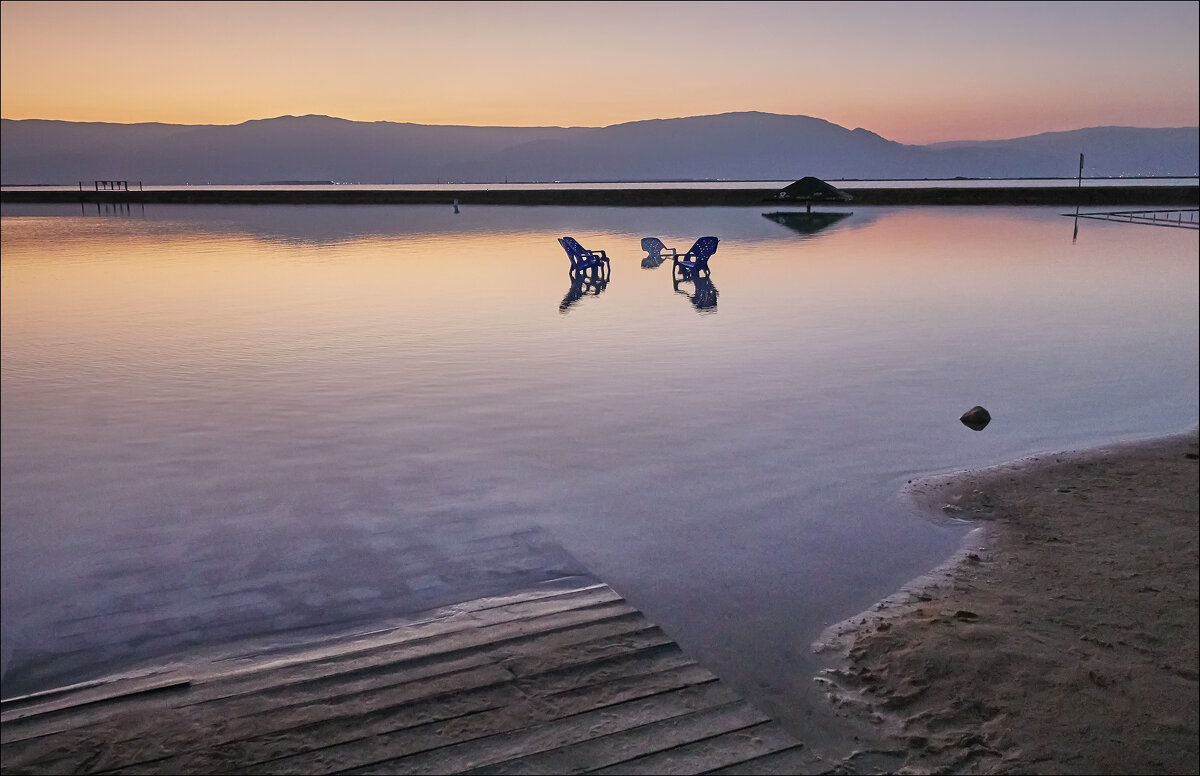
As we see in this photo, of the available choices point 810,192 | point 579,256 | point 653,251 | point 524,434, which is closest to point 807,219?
point 810,192

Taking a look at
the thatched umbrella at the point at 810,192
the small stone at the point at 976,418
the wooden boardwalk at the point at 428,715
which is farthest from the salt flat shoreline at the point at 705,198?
the wooden boardwalk at the point at 428,715

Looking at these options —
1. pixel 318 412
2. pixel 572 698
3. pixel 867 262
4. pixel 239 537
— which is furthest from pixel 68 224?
pixel 572 698

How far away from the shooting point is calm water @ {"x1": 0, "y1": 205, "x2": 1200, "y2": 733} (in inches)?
152

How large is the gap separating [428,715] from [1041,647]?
85.0 inches

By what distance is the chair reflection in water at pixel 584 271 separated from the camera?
13.5 metres

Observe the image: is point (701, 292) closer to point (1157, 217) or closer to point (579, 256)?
point (579, 256)

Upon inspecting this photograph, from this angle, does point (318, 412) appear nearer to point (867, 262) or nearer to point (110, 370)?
point (110, 370)

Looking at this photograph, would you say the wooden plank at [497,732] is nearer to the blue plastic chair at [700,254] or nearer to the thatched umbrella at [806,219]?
the blue plastic chair at [700,254]

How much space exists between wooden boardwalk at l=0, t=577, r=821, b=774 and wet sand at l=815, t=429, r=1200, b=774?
0.51 meters

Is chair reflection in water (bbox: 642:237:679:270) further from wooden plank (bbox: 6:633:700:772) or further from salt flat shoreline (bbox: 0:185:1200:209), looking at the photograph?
salt flat shoreline (bbox: 0:185:1200:209)

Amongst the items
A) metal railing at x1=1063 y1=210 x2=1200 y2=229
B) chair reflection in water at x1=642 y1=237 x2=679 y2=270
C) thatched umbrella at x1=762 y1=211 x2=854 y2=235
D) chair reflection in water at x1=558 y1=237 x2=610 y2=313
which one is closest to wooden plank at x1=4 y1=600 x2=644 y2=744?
chair reflection in water at x1=558 y1=237 x2=610 y2=313

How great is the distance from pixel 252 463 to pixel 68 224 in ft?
103

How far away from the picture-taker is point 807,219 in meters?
30.9

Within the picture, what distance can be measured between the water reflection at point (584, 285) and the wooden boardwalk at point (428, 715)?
8.77 meters
